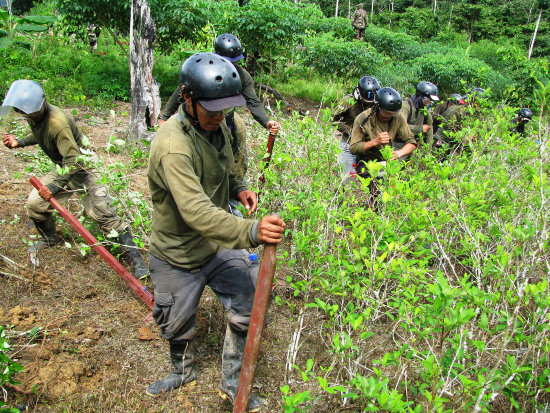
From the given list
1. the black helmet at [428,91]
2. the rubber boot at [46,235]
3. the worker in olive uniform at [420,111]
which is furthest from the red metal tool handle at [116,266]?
the black helmet at [428,91]

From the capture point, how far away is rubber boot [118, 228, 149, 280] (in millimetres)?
4492

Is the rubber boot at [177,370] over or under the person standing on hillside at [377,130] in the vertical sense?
under

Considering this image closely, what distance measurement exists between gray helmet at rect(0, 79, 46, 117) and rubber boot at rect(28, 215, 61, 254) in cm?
132

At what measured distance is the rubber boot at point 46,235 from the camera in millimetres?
4830

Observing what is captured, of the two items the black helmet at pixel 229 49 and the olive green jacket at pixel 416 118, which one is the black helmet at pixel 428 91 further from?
the black helmet at pixel 229 49

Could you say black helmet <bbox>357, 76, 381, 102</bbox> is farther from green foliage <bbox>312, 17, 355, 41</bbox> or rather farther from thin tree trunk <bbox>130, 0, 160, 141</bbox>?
green foliage <bbox>312, 17, 355, 41</bbox>

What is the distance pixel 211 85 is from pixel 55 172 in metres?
2.92

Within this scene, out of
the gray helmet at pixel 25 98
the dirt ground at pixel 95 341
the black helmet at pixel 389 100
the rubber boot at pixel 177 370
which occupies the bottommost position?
the dirt ground at pixel 95 341

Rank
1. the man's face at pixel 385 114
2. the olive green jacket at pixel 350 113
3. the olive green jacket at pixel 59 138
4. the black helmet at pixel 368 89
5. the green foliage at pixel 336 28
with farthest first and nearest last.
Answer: the green foliage at pixel 336 28 < the olive green jacket at pixel 350 113 < the black helmet at pixel 368 89 < the man's face at pixel 385 114 < the olive green jacket at pixel 59 138

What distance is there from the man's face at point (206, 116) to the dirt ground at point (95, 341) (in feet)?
6.13

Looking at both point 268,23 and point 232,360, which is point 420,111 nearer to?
point 232,360

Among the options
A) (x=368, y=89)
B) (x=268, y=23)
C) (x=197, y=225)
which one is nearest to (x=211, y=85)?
(x=197, y=225)

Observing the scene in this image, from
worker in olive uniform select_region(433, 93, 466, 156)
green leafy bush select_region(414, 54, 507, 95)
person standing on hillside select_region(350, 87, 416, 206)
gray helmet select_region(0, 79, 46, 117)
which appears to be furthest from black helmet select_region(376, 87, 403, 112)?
green leafy bush select_region(414, 54, 507, 95)

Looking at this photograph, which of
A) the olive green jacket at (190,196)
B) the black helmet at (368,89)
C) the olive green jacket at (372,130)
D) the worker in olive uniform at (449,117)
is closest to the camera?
the olive green jacket at (190,196)
